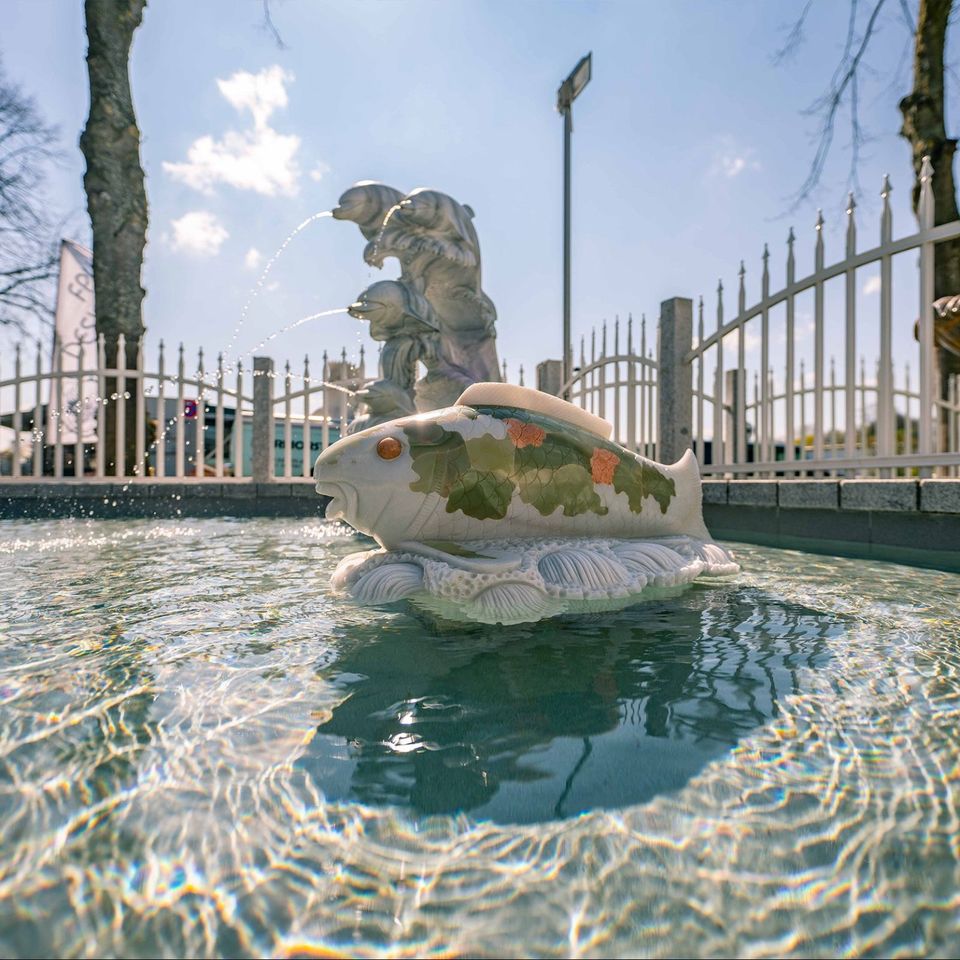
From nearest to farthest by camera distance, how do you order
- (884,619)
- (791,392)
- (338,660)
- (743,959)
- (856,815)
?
(743,959) < (856,815) < (338,660) < (884,619) < (791,392)

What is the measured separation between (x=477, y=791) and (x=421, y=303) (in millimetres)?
4286

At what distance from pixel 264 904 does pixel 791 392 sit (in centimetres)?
551

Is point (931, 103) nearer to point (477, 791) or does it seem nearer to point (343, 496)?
point (343, 496)

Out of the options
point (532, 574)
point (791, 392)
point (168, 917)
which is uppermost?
point (791, 392)

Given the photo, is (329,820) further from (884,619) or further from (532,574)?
(884,619)

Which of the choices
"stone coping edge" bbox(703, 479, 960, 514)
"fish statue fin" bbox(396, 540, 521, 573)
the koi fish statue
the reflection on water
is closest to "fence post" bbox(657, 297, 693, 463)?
"stone coping edge" bbox(703, 479, 960, 514)

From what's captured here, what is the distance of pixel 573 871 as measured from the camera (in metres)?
0.72

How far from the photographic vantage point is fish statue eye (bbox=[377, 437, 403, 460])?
6.95 ft

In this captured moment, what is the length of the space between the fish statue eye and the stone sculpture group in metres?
2.10

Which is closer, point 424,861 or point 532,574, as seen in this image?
point 424,861

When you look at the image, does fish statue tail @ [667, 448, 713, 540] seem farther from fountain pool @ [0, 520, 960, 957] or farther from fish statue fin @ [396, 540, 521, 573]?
fish statue fin @ [396, 540, 521, 573]

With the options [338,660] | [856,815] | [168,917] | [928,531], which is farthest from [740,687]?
[928,531]

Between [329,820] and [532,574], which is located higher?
[532,574]

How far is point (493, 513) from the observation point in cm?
224
